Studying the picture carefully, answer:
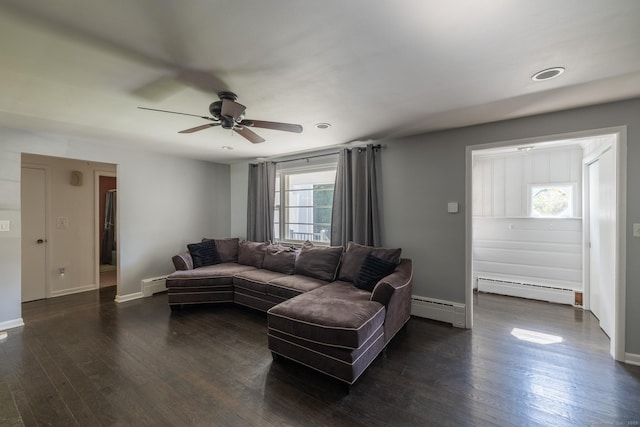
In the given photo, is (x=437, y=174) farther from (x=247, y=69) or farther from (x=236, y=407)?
(x=236, y=407)

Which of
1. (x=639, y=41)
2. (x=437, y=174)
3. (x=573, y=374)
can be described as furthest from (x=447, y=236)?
(x=639, y=41)

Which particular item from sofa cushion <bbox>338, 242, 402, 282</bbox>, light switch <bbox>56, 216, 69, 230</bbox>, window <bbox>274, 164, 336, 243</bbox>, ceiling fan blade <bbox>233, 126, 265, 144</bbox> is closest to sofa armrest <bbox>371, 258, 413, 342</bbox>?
sofa cushion <bbox>338, 242, 402, 282</bbox>

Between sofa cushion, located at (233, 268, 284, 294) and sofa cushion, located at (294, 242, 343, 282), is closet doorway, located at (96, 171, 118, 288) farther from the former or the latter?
sofa cushion, located at (294, 242, 343, 282)

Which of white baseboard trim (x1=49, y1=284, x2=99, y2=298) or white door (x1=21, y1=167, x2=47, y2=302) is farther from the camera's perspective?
white baseboard trim (x1=49, y1=284, x2=99, y2=298)

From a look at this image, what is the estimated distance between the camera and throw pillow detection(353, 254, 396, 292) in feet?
10.1

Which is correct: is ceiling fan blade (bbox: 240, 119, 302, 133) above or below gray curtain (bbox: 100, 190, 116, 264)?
above

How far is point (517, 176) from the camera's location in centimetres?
451

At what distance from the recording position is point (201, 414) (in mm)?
1830

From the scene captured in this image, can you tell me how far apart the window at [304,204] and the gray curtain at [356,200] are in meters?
0.45

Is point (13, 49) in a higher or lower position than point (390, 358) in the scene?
higher

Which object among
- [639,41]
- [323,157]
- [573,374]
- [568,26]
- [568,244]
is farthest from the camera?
[323,157]

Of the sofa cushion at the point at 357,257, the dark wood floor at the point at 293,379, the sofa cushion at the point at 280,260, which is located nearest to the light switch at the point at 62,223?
the dark wood floor at the point at 293,379

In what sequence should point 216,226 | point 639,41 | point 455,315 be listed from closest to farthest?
point 639,41 → point 455,315 → point 216,226

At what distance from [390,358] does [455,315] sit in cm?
124
